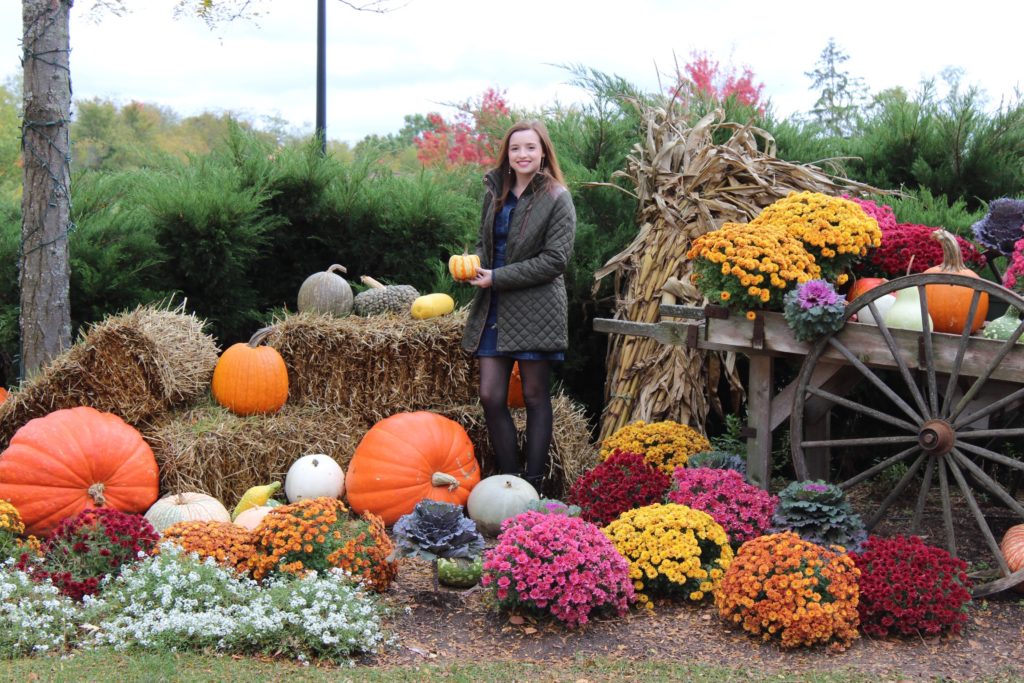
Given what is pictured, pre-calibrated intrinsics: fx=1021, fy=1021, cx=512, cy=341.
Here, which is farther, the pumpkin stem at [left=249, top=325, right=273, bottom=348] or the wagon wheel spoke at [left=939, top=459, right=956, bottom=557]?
the pumpkin stem at [left=249, top=325, right=273, bottom=348]

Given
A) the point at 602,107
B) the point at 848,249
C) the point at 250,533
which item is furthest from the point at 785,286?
the point at 602,107

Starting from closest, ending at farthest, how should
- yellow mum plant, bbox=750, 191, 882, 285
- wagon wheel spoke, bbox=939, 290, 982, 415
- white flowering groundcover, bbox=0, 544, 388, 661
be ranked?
white flowering groundcover, bbox=0, 544, 388, 661 → wagon wheel spoke, bbox=939, 290, 982, 415 → yellow mum plant, bbox=750, 191, 882, 285

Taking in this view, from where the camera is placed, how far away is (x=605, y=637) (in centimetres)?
379

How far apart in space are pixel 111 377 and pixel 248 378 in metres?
0.69

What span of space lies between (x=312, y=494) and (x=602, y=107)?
3461 mm

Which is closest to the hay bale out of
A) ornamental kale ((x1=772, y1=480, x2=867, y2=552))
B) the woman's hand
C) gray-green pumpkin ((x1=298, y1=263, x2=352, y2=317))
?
gray-green pumpkin ((x1=298, y1=263, x2=352, y2=317))

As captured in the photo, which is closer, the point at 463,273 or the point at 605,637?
the point at 605,637

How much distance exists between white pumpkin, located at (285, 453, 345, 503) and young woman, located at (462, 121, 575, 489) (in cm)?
87

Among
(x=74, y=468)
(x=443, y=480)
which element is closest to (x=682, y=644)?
(x=443, y=480)

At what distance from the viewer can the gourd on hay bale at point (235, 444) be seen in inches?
206

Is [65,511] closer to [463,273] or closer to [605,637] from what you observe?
[463,273]

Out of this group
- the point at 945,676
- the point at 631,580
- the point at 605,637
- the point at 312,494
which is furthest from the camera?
the point at 312,494

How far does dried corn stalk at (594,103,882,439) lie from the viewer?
6027mm

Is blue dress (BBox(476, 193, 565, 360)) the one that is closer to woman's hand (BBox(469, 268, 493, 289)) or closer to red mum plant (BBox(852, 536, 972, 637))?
woman's hand (BBox(469, 268, 493, 289))
